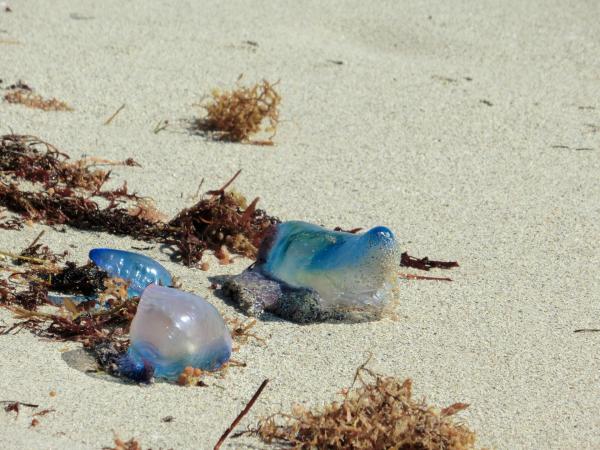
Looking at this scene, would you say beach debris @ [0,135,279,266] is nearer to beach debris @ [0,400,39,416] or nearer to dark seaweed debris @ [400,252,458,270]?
dark seaweed debris @ [400,252,458,270]

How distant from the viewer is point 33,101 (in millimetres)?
4293

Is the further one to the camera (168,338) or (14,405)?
(168,338)

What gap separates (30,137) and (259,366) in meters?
1.68

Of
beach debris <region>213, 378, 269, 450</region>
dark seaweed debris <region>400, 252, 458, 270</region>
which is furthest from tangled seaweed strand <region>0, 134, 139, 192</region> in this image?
beach debris <region>213, 378, 269, 450</region>

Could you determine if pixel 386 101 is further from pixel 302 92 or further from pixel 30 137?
pixel 30 137

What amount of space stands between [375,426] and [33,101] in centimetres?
262

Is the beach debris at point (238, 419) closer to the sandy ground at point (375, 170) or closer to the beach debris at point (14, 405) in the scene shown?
the sandy ground at point (375, 170)

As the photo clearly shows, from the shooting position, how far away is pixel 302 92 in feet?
15.9

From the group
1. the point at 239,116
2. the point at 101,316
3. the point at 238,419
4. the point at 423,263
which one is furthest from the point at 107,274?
the point at 239,116

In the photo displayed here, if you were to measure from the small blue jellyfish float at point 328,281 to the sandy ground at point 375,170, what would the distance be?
0.21 feet

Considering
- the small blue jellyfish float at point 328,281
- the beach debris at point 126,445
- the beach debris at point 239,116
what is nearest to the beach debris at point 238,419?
the beach debris at point 126,445

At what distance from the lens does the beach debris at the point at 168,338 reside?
8.05 ft

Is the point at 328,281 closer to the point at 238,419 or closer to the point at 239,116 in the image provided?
the point at 238,419

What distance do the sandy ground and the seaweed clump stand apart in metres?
0.13
